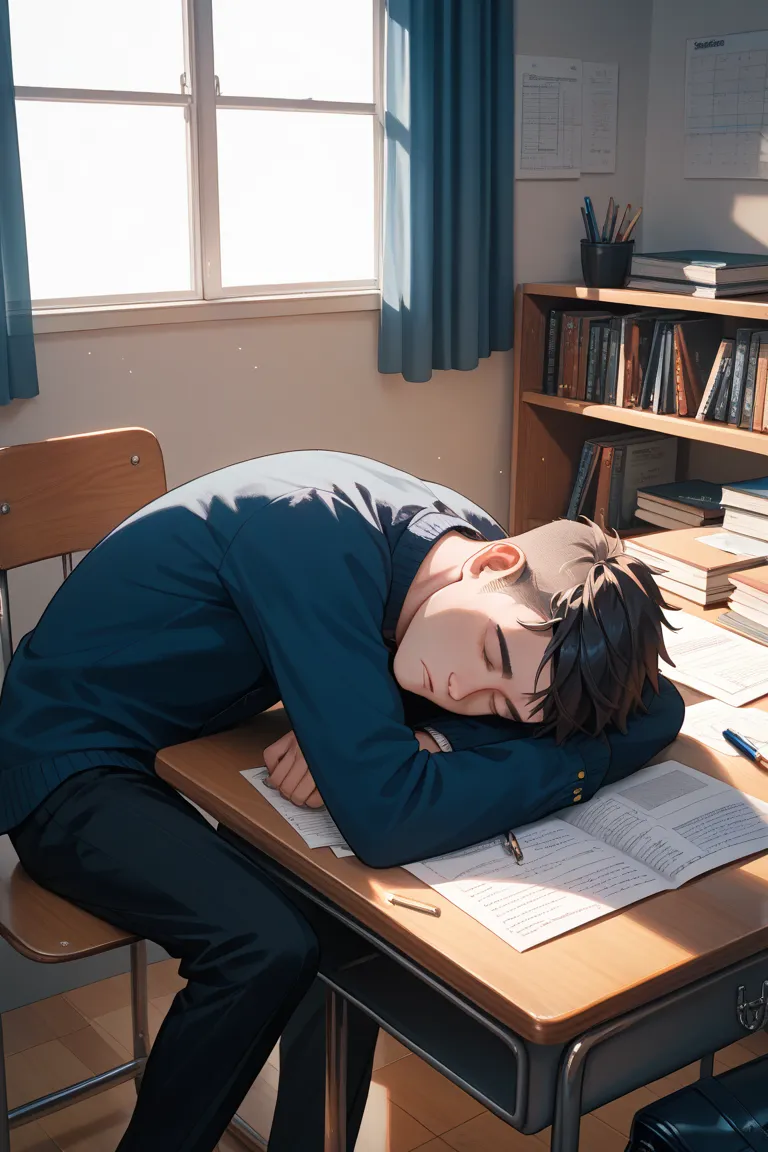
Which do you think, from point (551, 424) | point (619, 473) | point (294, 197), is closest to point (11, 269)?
point (294, 197)

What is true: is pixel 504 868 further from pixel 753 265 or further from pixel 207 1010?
pixel 753 265

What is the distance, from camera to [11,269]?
2459 millimetres

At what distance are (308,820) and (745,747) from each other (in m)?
0.56

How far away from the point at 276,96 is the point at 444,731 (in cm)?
210

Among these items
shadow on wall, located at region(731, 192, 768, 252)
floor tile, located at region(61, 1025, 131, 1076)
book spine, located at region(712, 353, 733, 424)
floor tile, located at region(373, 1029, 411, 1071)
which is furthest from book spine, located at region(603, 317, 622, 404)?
floor tile, located at region(61, 1025, 131, 1076)

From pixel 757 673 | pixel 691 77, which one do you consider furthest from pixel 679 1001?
pixel 691 77

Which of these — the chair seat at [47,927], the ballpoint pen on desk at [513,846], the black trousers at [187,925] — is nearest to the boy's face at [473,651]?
the ballpoint pen on desk at [513,846]

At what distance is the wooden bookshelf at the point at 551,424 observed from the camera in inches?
122

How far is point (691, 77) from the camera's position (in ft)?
10.9

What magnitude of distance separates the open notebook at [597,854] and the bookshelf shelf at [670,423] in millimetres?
1463

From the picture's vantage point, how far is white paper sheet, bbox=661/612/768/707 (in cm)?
170

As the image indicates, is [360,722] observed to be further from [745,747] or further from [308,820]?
[745,747]

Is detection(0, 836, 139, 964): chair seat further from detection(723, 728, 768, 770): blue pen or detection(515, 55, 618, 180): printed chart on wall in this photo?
detection(515, 55, 618, 180): printed chart on wall

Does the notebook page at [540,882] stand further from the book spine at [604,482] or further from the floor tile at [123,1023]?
the book spine at [604,482]
